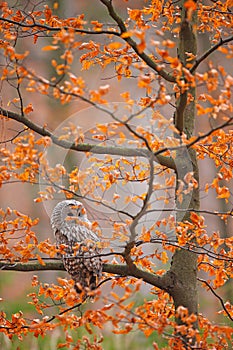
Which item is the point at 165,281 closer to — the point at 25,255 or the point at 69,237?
the point at 69,237

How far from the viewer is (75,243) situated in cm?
311

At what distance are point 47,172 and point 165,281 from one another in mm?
1117

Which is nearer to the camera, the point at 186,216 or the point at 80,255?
the point at 80,255

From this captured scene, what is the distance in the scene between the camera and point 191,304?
10.6ft

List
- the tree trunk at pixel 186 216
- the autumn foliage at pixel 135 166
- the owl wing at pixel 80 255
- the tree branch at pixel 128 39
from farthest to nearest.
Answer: the tree trunk at pixel 186 216 < the owl wing at pixel 80 255 < the tree branch at pixel 128 39 < the autumn foliage at pixel 135 166

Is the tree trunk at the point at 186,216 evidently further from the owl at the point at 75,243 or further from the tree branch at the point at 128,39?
the owl at the point at 75,243

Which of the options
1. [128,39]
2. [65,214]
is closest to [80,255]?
[65,214]

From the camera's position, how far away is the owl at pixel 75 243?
3107 mm

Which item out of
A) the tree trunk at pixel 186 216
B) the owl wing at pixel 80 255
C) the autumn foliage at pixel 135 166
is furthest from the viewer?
the tree trunk at pixel 186 216

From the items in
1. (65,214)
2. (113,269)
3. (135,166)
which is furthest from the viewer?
(65,214)

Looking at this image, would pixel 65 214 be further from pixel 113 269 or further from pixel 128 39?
pixel 128 39

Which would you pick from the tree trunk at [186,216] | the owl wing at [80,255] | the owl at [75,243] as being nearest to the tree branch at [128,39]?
the tree trunk at [186,216]

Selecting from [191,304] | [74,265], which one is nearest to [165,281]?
[191,304]

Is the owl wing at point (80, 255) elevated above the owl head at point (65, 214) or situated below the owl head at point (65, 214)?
below
